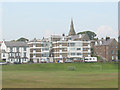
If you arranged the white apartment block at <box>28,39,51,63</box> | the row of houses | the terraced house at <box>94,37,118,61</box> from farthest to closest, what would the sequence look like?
1. the terraced house at <box>94,37,118,61</box>
2. the white apartment block at <box>28,39,51,63</box>
3. the row of houses

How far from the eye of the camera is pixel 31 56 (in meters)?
149

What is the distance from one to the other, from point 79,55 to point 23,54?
2552cm

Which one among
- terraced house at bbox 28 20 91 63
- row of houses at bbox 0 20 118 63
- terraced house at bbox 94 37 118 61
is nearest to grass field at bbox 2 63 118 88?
terraced house at bbox 28 20 91 63

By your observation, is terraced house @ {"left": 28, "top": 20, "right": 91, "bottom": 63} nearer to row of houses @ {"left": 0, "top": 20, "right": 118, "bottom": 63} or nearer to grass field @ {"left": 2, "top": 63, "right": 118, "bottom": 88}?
row of houses @ {"left": 0, "top": 20, "right": 118, "bottom": 63}

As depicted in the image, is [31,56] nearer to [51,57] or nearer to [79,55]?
[51,57]

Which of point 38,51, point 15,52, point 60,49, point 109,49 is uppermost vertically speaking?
point 60,49

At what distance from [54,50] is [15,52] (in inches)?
706

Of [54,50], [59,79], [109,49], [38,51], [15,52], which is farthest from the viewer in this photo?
[109,49]

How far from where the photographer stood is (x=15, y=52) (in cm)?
14350

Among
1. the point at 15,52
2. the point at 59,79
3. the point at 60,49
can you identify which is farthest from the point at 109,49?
the point at 59,79

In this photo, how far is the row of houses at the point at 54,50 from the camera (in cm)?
14325

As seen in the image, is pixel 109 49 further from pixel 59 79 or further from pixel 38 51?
pixel 59 79

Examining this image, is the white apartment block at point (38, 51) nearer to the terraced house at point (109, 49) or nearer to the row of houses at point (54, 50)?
the row of houses at point (54, 50)

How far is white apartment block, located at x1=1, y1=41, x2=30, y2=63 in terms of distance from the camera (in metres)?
141
